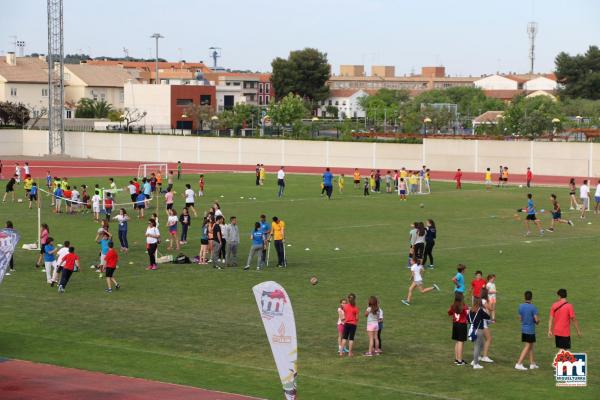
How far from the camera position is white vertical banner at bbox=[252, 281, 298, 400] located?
14.8 metres

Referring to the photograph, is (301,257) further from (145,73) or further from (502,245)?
(145,73)

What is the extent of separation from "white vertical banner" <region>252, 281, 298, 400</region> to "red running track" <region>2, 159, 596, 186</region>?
53.7 metres

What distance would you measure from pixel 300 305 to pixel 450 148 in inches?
2047

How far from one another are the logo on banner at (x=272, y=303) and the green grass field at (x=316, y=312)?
3971 mm

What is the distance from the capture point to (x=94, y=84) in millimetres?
142125

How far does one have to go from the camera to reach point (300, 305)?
26.2m

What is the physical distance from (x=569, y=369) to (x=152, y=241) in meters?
15.3

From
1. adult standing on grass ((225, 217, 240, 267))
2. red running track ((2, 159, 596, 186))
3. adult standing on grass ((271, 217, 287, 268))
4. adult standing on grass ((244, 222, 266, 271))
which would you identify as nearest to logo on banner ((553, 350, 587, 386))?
adult standing on grass ((244, 222, 266, 271))

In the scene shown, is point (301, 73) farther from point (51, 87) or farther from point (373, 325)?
point (373, 325)

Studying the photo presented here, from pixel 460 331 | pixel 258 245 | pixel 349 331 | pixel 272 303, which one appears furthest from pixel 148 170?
pixel 272 303

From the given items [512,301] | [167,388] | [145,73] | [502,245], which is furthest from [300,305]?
[145,73]

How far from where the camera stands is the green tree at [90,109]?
434 ft

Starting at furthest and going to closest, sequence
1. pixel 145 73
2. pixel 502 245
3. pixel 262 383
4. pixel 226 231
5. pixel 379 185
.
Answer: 1. pixel 145 73
2. pixel 379 185
3. pixel 502 245
4. pixel 226 231
5. pixel 262 383

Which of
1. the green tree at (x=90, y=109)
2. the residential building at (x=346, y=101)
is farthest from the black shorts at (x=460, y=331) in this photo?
the residential building at (x=346, y=101)
